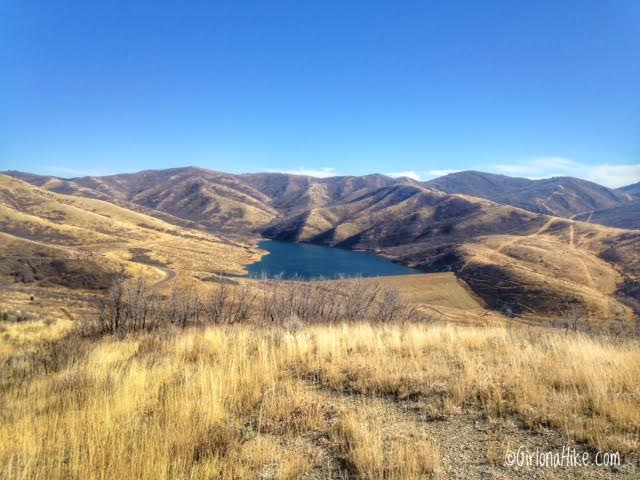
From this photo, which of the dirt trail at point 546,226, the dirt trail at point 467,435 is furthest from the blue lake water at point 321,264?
the dirt trail at point 467,435

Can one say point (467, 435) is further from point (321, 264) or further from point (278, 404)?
point (321, 264)

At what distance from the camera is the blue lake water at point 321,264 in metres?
110

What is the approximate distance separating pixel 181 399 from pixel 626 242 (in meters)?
143

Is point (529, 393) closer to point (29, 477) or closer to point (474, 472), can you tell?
point (474, 472)

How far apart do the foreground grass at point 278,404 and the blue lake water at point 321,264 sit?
8843 cm

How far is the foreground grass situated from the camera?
360 centimetres

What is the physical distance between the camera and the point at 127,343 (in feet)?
30.8

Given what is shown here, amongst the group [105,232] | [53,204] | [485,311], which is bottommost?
[485,311]

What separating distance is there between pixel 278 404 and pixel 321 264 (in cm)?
12431

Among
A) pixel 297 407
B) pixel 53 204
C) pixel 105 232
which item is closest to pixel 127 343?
pixel 297 407

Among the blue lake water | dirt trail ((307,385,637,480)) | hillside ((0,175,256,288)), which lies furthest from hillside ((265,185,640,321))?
dirt trail ((307,385,637,480))

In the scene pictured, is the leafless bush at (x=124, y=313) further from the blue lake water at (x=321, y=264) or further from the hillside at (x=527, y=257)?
the blue lake water at (x=321, y=264)

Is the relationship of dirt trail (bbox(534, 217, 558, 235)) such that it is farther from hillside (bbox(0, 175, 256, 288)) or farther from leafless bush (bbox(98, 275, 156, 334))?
leafless bush (bbox(98, 275, 156, 334))

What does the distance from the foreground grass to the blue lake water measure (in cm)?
8843
